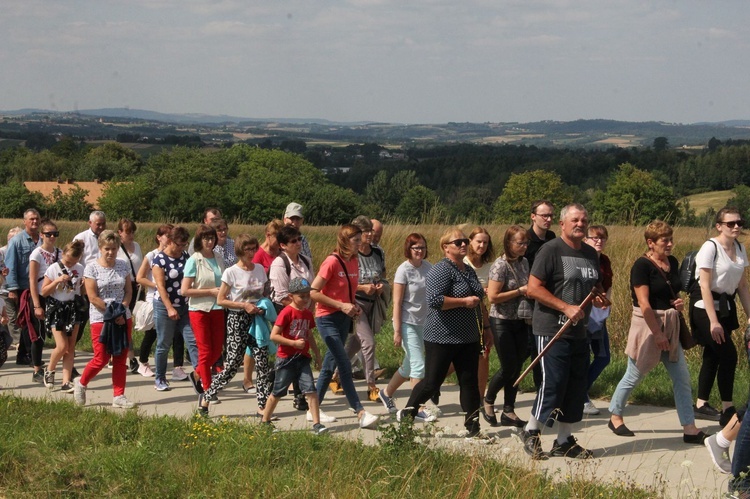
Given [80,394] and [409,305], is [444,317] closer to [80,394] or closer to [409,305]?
[409,305]

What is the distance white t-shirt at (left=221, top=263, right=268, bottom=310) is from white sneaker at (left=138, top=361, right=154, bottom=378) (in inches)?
101

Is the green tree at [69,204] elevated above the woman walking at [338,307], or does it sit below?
below

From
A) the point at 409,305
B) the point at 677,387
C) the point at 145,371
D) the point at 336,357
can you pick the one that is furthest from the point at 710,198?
the point at 336,357

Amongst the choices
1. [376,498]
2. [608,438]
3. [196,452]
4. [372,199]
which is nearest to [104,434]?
[196,452]

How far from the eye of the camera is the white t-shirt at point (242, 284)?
845 centimetres

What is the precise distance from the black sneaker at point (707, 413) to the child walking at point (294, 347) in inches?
126

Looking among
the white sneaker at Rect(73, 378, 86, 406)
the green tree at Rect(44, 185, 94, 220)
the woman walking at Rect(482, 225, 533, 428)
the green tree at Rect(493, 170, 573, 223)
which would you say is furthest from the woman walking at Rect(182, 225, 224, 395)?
the green tree at Rect(493, 170, 573, 223)

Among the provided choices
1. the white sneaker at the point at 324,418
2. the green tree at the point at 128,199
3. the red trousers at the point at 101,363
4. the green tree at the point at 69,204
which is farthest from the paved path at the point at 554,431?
the green tree at the point at 69,204

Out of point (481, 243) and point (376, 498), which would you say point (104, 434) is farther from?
point (481, 243)

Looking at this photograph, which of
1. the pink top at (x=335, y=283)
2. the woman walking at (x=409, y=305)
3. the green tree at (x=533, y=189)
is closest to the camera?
the pink top at (x=335, y=283)

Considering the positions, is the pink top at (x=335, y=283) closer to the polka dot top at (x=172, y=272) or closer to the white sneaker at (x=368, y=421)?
the white sneaker at (x=368, y=421)

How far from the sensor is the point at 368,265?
8969mm

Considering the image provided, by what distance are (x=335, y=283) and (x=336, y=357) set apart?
0.61 meters

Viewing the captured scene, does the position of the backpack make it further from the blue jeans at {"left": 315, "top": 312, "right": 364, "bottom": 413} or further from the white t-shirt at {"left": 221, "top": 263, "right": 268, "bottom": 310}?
the white t-shirt at {"left": 221, "top": 263, "right": 268, "bottom": 310}
